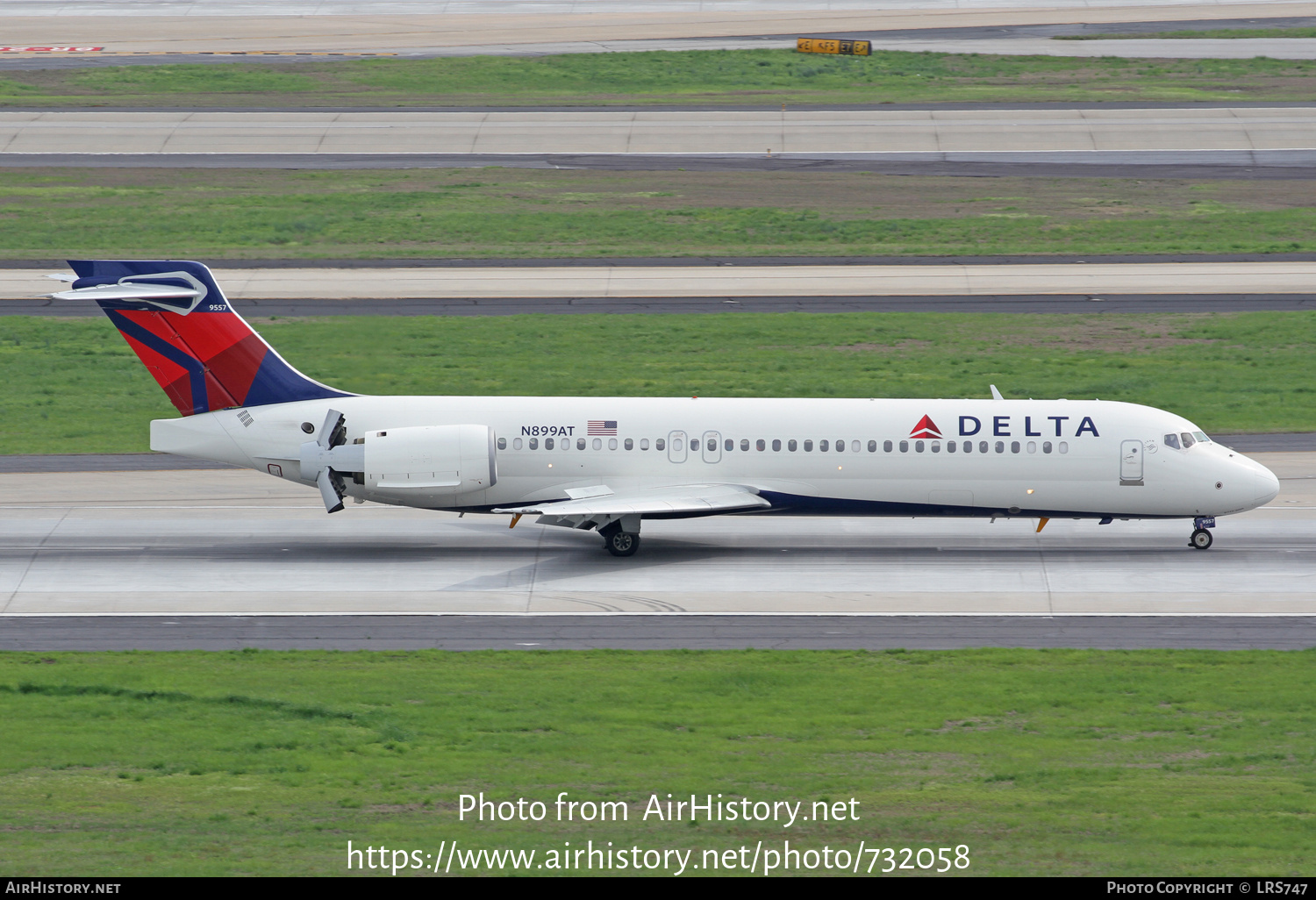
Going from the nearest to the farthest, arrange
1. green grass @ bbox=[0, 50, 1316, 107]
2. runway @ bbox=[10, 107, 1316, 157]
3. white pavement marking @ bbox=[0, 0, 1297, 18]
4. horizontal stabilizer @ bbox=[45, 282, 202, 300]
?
horizontal stabilizer @ bbox=[45, 282, 202, 300], runway @ bbox=[10, 107, 1316, 157], green grass @ bbox=[0, 50, 1316, 107], white pavement marking @ bbox=[0, 0, 1297, 18]

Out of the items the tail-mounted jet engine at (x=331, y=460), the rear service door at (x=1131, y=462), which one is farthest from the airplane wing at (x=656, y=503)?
the rear service door at (x=1131, y=462)

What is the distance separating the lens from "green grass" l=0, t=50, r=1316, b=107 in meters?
95.1

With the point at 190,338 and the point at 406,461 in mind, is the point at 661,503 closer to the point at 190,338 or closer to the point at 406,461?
the point at 406,461

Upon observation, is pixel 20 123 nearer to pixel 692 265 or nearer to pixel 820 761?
pixel 692 265

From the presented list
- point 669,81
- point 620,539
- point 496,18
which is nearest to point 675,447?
point 620,539

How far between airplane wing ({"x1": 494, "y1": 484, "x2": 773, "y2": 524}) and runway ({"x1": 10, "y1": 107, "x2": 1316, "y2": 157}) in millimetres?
47027

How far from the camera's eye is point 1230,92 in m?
95.3

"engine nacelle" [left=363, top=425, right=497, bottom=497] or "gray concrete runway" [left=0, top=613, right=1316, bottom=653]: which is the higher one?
"engine nacelle" [left=363, top=425, right=497, bottom=497]

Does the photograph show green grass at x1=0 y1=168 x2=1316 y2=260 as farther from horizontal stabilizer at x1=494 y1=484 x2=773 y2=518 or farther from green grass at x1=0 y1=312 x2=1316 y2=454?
horizontal stabilizer at x1=494 y1=484 x2=773 y2=518

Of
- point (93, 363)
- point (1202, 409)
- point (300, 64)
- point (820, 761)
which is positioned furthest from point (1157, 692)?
point (300, 64)

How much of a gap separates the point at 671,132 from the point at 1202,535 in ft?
172

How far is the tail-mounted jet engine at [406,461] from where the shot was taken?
39031 millimetres

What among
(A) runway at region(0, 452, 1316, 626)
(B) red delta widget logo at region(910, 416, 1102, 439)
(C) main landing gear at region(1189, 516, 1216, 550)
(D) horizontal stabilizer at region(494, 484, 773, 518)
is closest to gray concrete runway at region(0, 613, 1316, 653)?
(A) runway at region(0, 452, 1316, 626)

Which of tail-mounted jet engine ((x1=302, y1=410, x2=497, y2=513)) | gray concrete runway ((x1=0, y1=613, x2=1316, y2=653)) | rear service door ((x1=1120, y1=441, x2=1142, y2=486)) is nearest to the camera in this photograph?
gray concrete runway ((x1=0, y1=613, x2=1316, y2=653))
